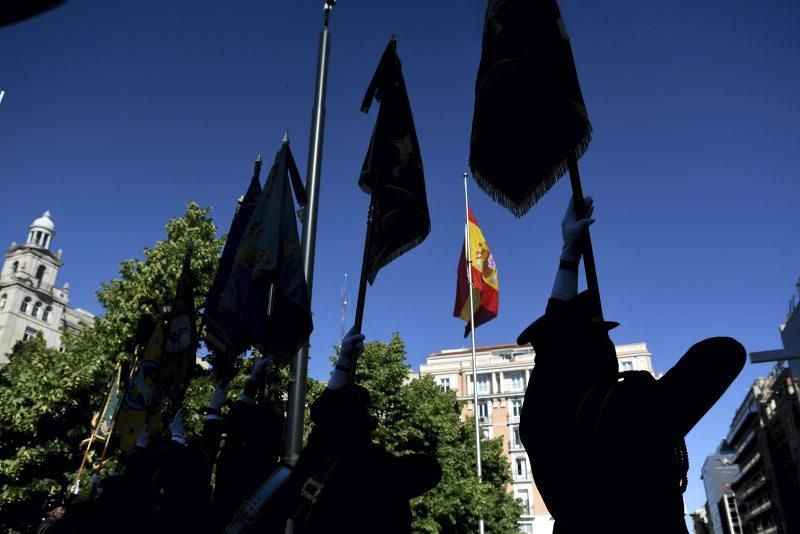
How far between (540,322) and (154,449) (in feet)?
21.5

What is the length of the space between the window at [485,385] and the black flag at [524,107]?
190 feet

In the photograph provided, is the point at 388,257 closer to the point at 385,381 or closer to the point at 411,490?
the point at 411,490

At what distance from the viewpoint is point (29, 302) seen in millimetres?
69062

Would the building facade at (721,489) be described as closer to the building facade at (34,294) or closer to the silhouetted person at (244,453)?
the building facade at (34,294)

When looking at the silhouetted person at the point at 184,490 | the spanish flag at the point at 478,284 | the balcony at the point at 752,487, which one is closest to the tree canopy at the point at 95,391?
the spanish flag at the point at 478,284

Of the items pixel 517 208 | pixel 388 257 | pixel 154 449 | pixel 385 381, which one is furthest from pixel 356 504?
pixel 385 381

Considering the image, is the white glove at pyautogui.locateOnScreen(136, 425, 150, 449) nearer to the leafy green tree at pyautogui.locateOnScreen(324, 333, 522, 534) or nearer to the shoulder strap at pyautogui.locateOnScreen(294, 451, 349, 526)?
the shoulder strap at pyautogui.locateOnScreen(294, 451, 349, 526)

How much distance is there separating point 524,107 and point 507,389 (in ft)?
190

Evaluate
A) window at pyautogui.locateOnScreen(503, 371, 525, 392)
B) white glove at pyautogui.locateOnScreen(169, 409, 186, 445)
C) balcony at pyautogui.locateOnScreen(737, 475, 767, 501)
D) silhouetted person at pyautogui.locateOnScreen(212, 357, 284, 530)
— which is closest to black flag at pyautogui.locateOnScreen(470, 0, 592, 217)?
silhouetted person at pyautogui.locateOnScreen(212, 357, 284, 530)

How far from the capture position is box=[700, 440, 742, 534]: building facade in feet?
342

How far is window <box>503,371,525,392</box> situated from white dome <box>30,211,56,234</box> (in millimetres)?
65327

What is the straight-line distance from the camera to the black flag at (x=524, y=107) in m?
3.20

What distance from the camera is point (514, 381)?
59031mm

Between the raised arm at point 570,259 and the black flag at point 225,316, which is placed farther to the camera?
the black flag at point 225,316
